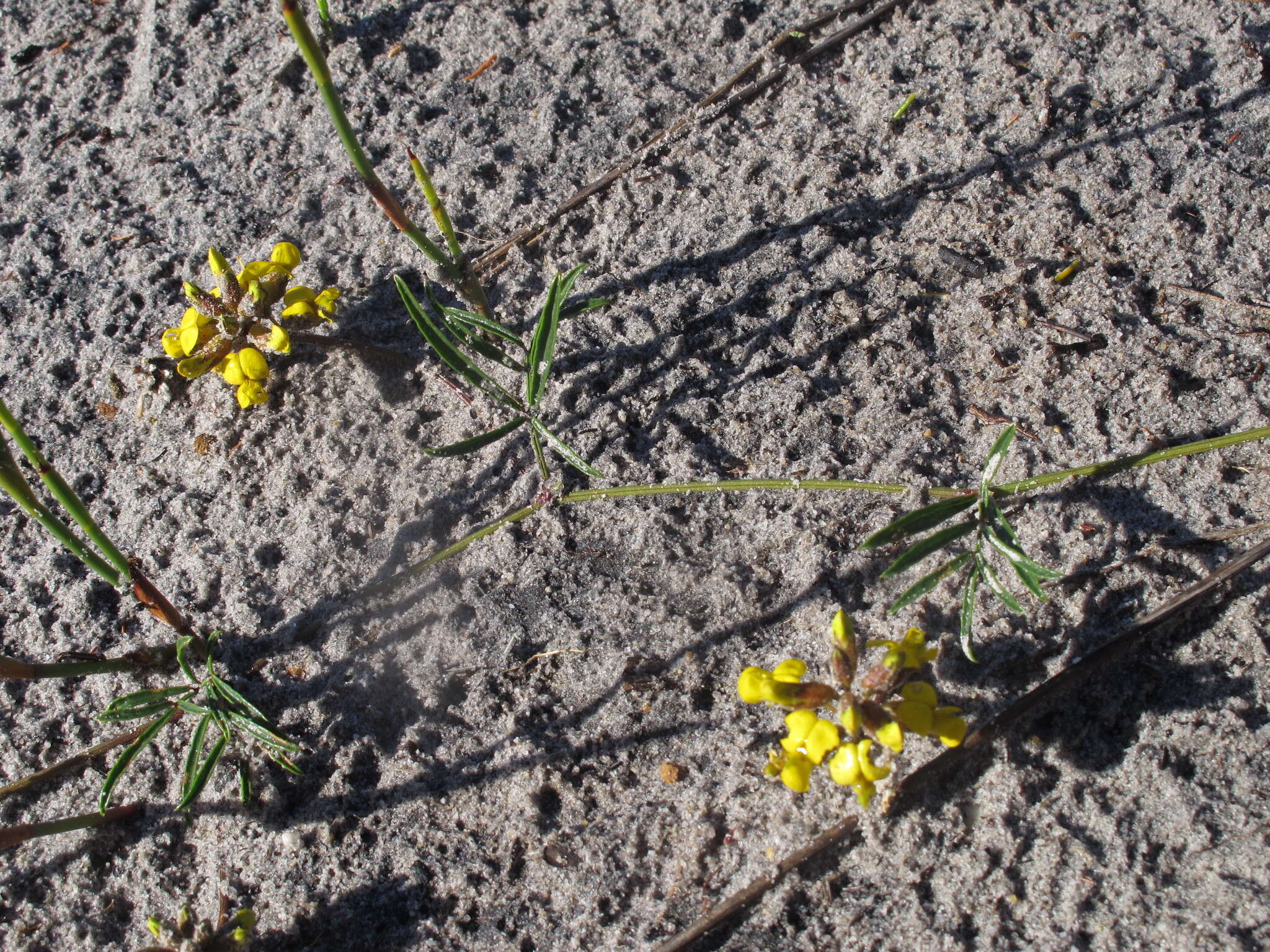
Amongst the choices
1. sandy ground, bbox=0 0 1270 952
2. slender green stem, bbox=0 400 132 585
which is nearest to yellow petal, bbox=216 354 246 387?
sandy ground, bbox=0 0 1270 952

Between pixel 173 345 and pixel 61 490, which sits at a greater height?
pixel 173 345

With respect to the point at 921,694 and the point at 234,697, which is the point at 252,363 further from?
the point at 921,694

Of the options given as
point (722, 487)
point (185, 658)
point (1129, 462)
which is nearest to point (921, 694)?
point (722, 487)

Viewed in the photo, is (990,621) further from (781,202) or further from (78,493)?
(78,493)

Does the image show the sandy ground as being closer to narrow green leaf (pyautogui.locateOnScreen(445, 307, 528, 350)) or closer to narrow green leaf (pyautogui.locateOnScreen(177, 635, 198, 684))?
narrow green leaf (pyautogui.locateOnScreen(177, 635, 198, 684))

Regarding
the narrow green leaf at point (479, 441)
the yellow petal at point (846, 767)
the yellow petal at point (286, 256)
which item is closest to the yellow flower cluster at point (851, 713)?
the yellow petal at point (846, 767)

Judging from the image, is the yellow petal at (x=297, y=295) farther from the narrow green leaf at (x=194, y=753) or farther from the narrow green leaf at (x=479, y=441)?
the narrow green leaf at (x=194, y=753)

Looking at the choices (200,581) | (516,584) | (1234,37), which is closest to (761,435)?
(516,584)
